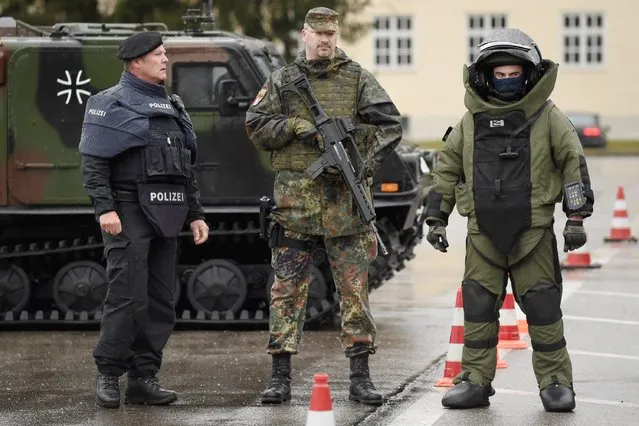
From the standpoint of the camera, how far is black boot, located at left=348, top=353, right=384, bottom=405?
29.5 ft

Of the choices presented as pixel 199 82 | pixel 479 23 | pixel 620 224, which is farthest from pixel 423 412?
pixel 479 23

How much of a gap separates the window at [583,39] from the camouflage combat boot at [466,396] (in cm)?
4607

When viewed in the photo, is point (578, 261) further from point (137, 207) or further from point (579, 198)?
point (137, 207)

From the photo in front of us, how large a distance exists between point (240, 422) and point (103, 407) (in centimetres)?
89

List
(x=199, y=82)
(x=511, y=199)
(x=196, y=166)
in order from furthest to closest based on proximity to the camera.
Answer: (x=199, y=82) → (x=196, y=166) → (x=511, y=199)

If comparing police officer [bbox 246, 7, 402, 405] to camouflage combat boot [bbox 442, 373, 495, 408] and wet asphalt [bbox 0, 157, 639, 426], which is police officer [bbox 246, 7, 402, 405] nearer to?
wet asphalt [bbox 0, 157, 639, 426]

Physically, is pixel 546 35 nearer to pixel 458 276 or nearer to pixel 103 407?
pixel 458 276

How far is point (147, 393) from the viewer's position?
906cm

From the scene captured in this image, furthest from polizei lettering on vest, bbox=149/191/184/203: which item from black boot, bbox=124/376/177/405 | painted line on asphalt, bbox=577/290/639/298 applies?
painted line on asphalt, bbox=577/290/639/298

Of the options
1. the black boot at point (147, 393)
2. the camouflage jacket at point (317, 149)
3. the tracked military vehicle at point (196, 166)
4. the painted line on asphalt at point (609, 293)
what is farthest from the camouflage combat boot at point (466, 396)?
the painted line on asphalt at point (609, 293)

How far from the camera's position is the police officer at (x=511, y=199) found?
8711 mm

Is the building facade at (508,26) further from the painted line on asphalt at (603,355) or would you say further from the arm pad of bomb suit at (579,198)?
the arm pad of bomb suit at (579,198)

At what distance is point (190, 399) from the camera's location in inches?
365

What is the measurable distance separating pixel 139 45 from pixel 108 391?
1.86 metres
